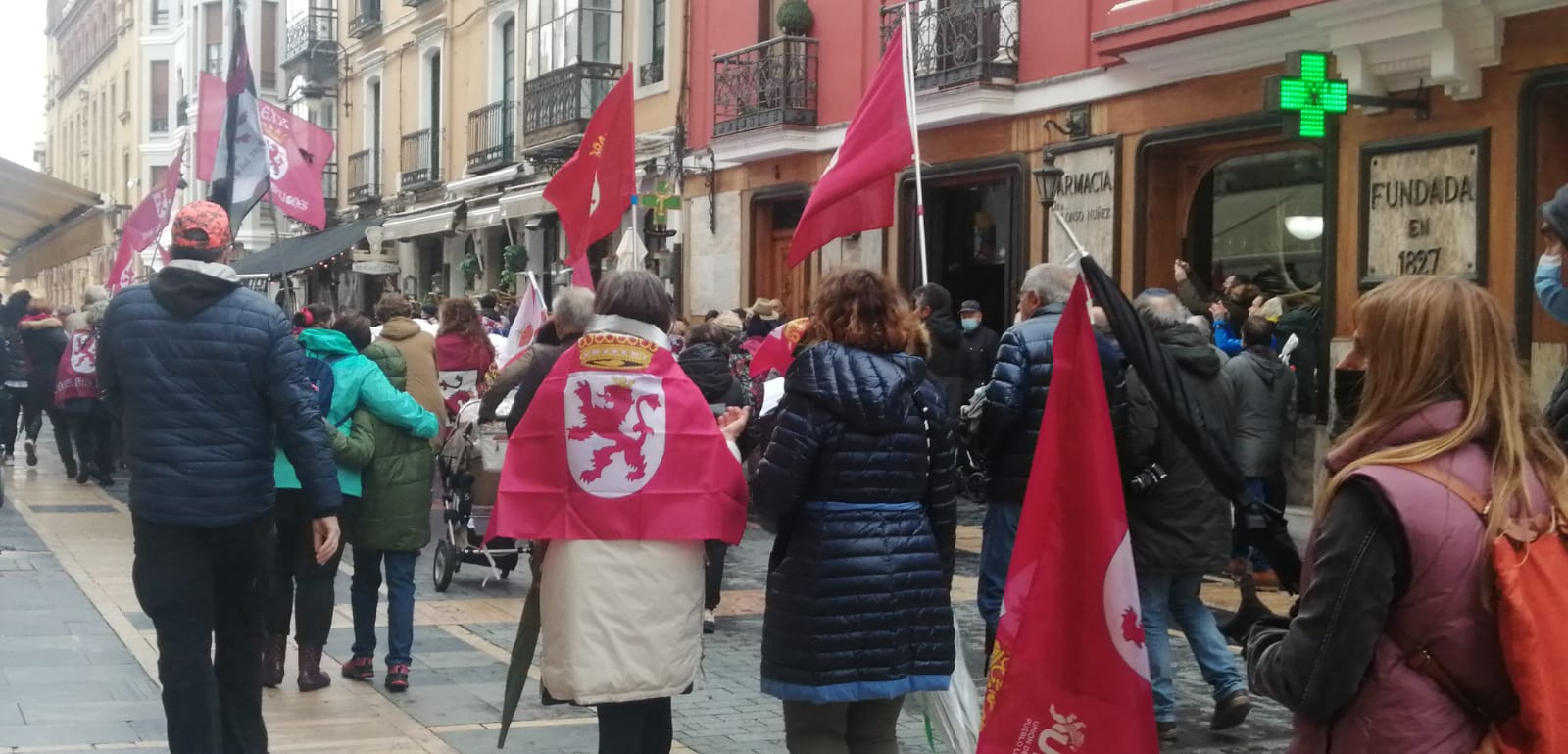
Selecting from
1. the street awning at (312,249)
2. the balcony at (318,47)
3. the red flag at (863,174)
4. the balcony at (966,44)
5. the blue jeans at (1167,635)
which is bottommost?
the blue jeans at (1167,635)

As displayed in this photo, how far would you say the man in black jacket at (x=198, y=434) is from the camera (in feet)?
17.5

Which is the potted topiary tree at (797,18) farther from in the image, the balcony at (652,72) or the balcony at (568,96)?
the balcony at (568,96)

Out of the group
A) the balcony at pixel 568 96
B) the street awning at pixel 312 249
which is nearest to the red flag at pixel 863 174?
the balcony at pixel 568 96

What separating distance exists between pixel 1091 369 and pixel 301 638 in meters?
4.33

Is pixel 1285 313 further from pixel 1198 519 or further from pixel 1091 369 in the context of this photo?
pixel 1091 369

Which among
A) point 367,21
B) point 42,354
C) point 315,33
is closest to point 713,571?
point 42,354

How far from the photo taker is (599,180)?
11.2m

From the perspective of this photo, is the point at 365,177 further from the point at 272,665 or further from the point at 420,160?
the point at 272,665

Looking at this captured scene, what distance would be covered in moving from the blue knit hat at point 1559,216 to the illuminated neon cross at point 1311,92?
800cm

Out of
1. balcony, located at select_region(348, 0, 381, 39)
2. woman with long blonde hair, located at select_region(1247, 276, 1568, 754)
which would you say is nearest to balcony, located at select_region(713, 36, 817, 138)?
balcony, located at select_region(348, 0, 381, 39)

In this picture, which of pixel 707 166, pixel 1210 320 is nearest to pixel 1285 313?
pixel 1210 320

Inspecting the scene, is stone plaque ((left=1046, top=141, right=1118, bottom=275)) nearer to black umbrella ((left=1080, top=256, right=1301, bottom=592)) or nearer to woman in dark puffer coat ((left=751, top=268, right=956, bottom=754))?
woman in dark puffer coat ((left=751, top=268, right=956, bottom=754))

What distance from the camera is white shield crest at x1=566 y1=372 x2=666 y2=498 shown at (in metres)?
5.14

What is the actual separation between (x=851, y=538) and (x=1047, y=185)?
1152cm
